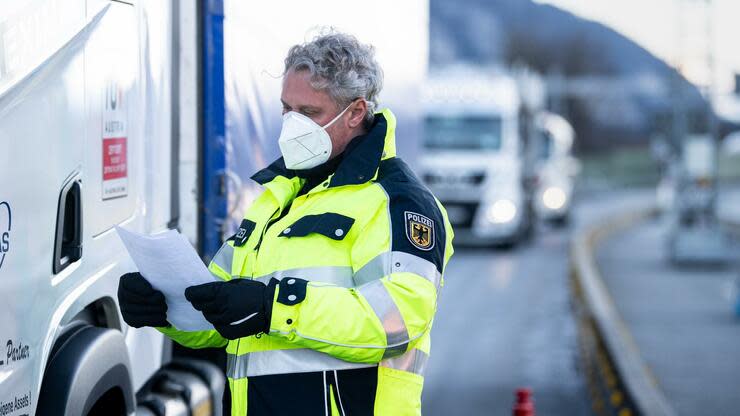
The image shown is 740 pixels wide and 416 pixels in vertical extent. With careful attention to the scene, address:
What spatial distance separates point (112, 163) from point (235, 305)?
1.05m

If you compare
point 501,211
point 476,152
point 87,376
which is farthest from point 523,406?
point 476,152

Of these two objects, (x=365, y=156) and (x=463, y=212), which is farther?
(x=463, y=212)

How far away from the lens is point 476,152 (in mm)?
22453

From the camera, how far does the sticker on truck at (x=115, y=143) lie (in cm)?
367

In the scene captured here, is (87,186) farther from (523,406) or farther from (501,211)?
(501,211)

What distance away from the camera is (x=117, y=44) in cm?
379

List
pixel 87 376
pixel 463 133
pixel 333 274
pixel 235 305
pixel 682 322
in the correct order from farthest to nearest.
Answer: pixel 463 133 < pixel 682 322 < pixel 87 376 < pixel 333 274 < pixel 235 305

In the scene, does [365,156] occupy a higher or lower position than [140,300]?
higher

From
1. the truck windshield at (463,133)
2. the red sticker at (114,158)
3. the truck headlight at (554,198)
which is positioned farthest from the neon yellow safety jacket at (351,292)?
the truck headlight at (554,198)

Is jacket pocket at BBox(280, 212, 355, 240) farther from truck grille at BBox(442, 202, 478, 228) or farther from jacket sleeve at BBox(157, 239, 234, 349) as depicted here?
truck grille at BBox(442, 202, 478, 228)

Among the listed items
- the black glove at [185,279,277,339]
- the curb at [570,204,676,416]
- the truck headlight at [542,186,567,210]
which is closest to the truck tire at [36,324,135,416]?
the black glove at [185,279,277,339]

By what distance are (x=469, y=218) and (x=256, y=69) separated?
17.1 metres

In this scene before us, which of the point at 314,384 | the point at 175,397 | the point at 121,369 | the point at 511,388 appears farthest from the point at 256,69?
the point at 511,388

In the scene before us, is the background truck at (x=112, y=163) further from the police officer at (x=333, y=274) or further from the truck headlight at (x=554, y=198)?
the truck headlight at (x=554, y=198)
